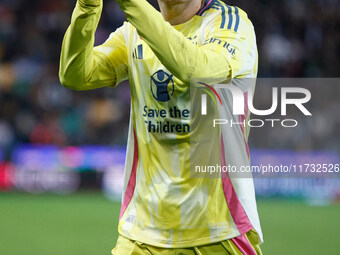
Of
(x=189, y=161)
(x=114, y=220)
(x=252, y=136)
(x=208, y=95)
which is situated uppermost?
(x=208, y=95)

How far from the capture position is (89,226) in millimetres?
9711

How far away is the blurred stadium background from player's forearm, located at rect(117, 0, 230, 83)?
21.7 ft

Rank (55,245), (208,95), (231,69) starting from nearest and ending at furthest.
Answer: (231,69)
(208,95)
(55,245)

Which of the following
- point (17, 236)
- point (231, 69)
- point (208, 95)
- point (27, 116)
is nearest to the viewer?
point (231, 69)

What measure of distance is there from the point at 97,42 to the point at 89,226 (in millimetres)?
5077

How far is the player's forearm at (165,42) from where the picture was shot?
7.70 feet

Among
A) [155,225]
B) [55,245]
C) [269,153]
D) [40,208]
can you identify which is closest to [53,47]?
[40,208]

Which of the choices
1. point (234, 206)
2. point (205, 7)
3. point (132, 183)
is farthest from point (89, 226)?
point (205, 7)

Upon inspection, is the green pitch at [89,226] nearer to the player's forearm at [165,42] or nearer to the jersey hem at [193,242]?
the jersey hem at [193,242]

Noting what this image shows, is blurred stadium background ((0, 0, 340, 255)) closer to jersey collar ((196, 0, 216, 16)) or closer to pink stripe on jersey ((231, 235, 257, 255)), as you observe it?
pink stripe on jersey ((231, 235, 257, 255))

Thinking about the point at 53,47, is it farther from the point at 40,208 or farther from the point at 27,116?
the point at 40,208

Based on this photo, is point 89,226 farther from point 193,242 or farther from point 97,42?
point 193,242

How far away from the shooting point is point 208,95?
3.01m

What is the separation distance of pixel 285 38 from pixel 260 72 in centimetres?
119
